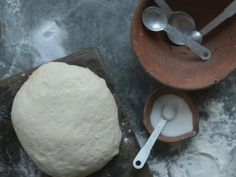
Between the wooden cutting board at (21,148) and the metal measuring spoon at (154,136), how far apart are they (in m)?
0.03

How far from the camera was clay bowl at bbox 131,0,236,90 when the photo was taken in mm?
1173

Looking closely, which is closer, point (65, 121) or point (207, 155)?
point (65, 121)

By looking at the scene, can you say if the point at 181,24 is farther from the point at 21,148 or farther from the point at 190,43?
the point at 21,148

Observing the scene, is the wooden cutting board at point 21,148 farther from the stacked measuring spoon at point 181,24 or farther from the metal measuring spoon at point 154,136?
the stacked measuring spoon at point 181,24

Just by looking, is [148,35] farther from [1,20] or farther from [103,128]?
[1,20]

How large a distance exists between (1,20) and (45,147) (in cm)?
43

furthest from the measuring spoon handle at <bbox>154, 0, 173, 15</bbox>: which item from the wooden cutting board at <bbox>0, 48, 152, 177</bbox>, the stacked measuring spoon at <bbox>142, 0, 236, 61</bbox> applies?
the wooden cutting board at <bbox>0, 48, 152, 177</bbox>

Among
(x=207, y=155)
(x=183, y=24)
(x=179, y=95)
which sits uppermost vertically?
(x=183, y=24)

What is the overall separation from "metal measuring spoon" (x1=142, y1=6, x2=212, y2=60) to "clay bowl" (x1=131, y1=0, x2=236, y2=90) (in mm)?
15

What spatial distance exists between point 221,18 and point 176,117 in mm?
285

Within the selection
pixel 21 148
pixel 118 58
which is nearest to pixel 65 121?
pixel 21 148

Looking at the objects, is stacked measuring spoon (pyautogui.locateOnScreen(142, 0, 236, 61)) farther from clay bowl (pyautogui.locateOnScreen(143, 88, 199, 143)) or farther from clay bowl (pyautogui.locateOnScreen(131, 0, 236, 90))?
clay bowl (pyautogui.locateOnScreen(143, 88, 199, 143))

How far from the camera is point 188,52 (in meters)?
1.25

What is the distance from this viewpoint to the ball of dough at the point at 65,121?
3.67ft
